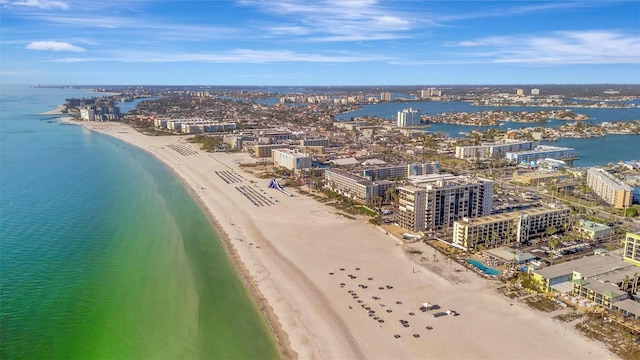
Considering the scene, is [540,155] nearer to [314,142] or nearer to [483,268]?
[314,142]

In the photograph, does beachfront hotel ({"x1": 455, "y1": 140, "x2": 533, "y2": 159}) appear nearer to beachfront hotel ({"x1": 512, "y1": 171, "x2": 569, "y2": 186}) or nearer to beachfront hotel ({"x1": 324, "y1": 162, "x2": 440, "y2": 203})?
beachfront hotel ({"x1": 512, "y1": 171, "x2": 569, "y2": 186})

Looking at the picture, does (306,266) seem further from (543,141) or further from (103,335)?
(543,141)

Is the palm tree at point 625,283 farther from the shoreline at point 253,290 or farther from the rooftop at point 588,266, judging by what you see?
the shoreline at point 253,290

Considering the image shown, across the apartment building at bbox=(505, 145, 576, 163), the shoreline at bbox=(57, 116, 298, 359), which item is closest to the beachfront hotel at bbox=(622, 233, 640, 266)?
the shoreline at bbox=(57, 116, 298, 359)

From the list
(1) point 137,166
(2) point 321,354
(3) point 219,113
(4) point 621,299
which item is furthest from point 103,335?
(3) point 219,113

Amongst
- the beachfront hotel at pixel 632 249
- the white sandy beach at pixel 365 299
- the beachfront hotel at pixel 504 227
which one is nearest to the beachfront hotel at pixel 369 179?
the white sandy beach at pixel 365 299

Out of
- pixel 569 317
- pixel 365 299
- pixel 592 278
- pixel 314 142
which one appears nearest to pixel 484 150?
pixel 314 142
